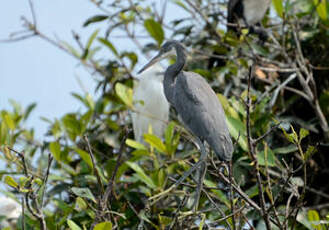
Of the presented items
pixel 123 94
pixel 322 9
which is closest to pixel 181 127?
pixel 123 94

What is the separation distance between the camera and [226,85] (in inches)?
114

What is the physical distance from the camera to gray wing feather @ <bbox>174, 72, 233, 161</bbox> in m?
1.70

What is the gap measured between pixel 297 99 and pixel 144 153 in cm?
97

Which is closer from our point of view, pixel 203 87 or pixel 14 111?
pixel 203 87

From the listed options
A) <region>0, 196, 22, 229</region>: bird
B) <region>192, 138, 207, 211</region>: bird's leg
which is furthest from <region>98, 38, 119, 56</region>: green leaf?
<region>192, 138, 207, 211</region>: bird's leg

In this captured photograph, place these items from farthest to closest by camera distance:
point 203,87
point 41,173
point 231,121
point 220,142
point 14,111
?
point 14,111 → point 41,173 → point 231,121 → point 203,87 → point 220,142

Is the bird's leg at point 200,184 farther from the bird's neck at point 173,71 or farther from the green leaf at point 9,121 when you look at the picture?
the green leaf at point 9,121

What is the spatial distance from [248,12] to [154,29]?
0.67 metres

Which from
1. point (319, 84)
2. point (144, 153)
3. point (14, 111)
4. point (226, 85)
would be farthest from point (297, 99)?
point (14, 111)

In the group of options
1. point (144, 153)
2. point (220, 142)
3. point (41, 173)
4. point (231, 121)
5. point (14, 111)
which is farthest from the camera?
point (14, 111)

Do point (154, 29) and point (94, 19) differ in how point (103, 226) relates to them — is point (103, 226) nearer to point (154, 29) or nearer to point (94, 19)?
point (154, 29)

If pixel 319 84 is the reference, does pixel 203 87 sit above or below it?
above

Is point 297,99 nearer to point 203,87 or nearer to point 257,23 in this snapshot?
point 257,23

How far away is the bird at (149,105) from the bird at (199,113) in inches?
38.8
